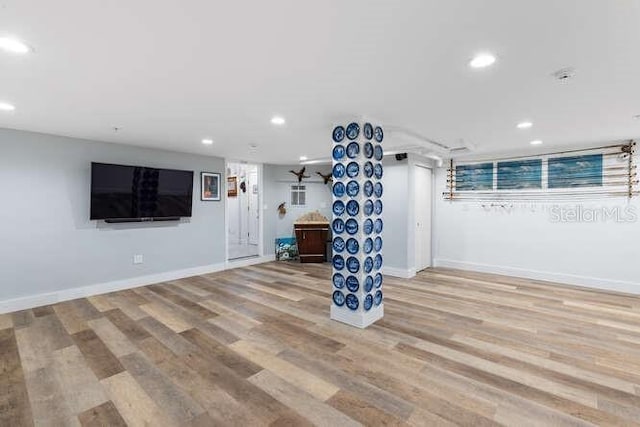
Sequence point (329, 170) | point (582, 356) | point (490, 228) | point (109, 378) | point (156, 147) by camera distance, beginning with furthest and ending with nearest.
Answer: point (329, 170), point (490, 228), point (156, 147), point (582, 356), point (109, 378)

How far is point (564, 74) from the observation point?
2180mm

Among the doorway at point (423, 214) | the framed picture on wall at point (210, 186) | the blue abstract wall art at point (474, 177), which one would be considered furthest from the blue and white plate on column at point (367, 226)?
the framed picture on wall at point (210, 186)

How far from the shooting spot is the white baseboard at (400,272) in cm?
544

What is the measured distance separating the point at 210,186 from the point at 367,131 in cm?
375

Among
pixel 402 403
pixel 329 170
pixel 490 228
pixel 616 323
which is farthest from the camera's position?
pixel 329 170

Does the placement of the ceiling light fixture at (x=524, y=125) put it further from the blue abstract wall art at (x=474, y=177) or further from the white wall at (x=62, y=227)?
the white wall at (x=62, y=227)

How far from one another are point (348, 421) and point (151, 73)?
9.09 feet

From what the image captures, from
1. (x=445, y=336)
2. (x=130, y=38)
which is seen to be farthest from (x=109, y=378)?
(x=445, y=336)

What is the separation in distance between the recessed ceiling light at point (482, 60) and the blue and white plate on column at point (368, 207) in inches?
64.8

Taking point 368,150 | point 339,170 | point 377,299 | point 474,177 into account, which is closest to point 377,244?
point 377,299

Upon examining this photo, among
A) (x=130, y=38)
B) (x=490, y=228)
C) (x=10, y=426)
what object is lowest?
(x=10, y=426)

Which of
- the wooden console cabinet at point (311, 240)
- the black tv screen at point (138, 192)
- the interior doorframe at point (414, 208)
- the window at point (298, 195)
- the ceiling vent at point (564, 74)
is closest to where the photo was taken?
the ceiling vent at point (564, 74)

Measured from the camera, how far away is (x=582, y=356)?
2688 mm

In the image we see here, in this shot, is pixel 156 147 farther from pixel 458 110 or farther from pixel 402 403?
pixel 402 403
